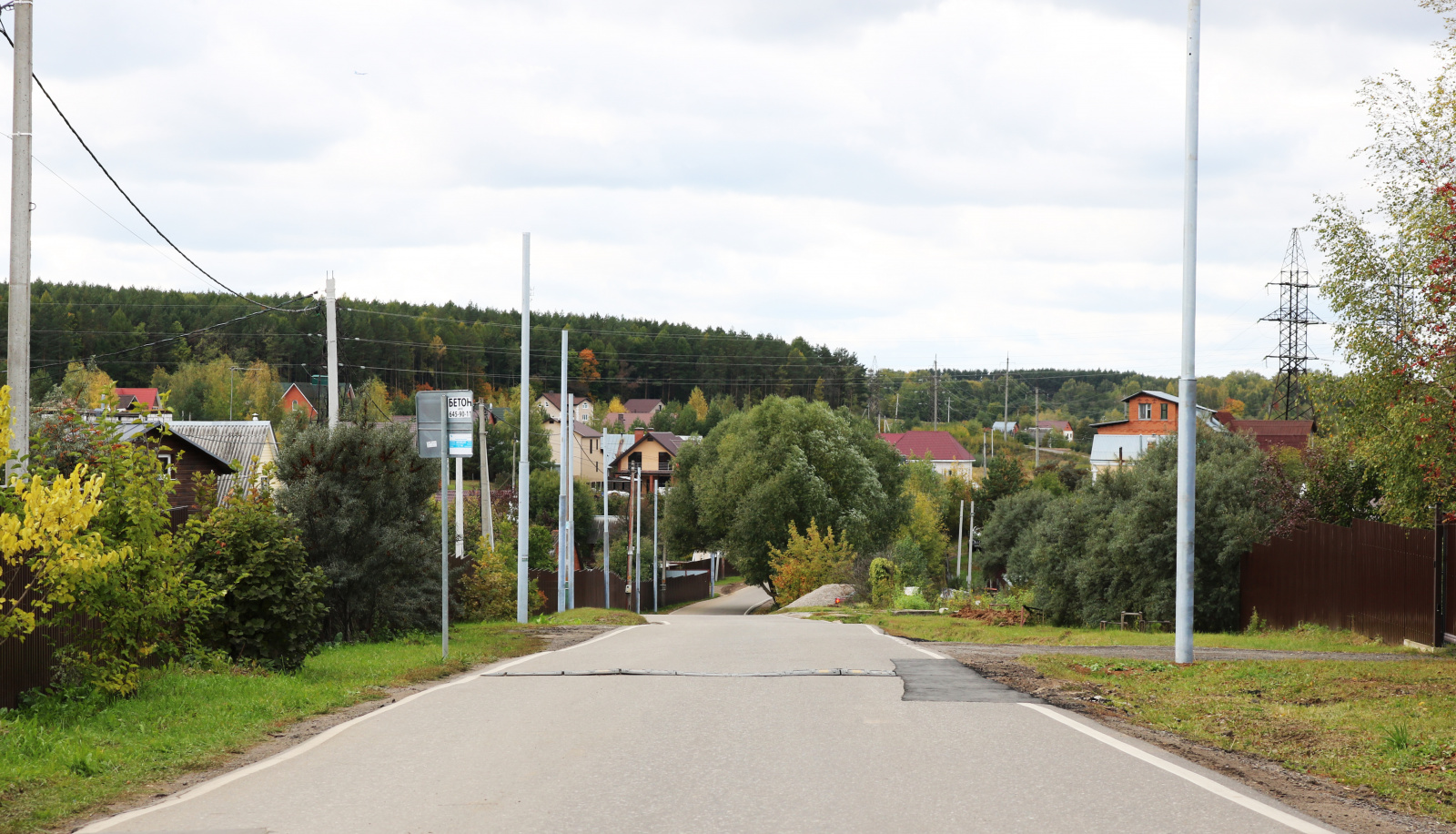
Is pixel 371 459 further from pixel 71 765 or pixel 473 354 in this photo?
pixel 473 354

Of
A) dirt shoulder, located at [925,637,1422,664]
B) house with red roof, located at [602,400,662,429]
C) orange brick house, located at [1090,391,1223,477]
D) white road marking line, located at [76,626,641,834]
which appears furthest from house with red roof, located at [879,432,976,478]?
white road marking line, located at [76,626,641,834]

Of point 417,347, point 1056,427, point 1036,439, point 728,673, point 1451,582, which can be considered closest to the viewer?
point 728,673

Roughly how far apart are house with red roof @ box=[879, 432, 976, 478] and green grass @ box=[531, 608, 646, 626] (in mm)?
93223

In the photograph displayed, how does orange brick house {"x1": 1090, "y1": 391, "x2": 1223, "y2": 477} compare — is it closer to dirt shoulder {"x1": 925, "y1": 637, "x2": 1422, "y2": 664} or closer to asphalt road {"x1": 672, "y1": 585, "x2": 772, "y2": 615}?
asphalt road {"x1": 672, "y1": 585, "x2": 772, "y2": 615}

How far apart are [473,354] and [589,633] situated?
354 feet

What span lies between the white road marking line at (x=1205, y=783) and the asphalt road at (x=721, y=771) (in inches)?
1.0

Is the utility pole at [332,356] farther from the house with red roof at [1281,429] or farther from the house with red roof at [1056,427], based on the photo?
the house with red roof at [1056,427]

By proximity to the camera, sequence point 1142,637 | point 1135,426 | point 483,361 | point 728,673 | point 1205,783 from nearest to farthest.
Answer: point 1205,783
point 728,673
point 1142,637
point 1135,426
point 483,361

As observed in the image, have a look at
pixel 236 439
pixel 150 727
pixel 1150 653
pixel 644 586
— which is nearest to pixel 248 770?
pixel 150 727

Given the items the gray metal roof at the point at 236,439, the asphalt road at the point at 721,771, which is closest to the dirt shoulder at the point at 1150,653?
the asphalt road at the point at 721,771

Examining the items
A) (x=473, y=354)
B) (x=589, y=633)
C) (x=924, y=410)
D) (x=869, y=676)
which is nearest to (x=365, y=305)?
(x=473, y=354)

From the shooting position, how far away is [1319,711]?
987cm

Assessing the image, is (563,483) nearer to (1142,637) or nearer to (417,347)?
(1142,637)

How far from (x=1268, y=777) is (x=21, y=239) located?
1208 centimetres
